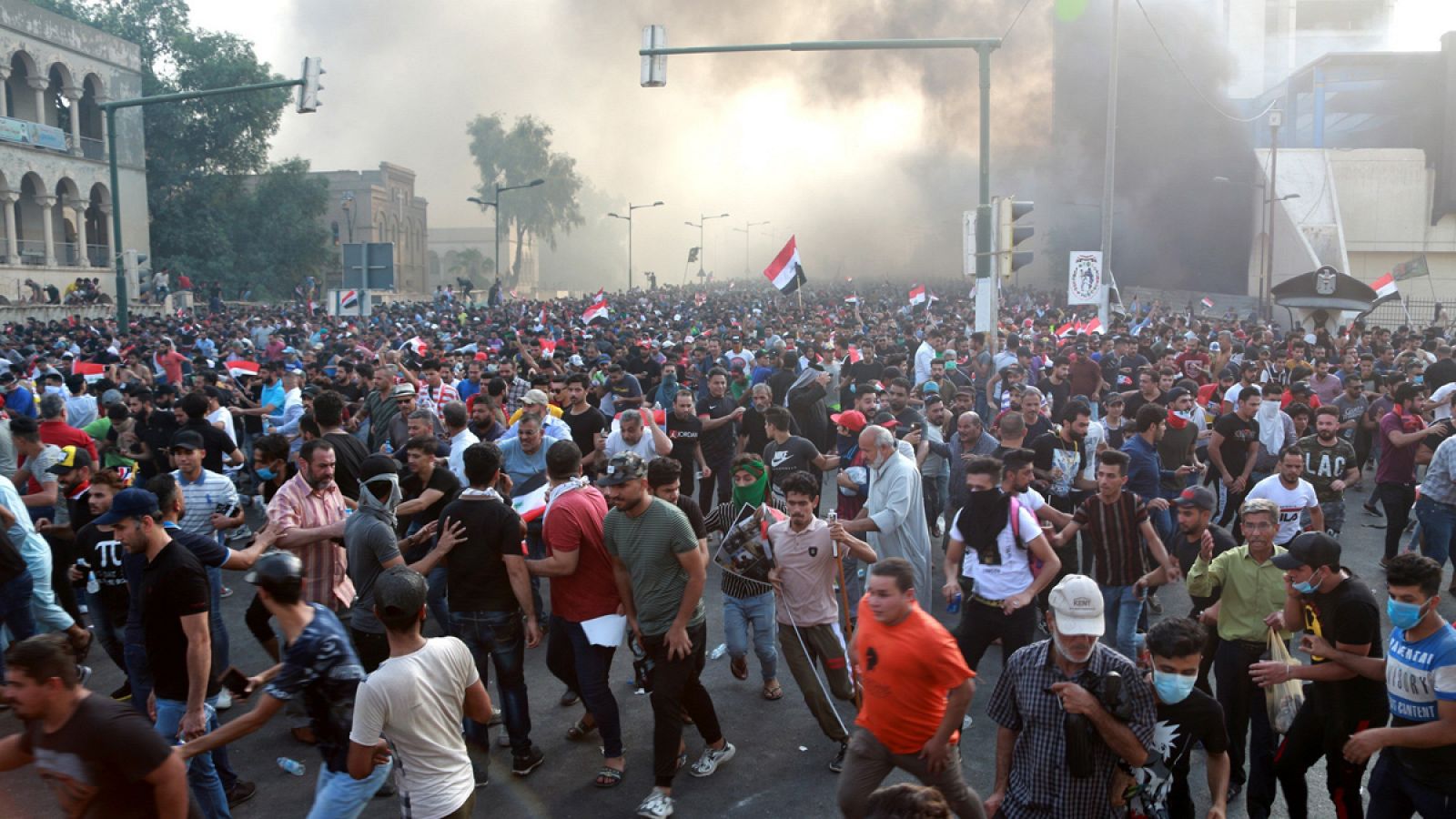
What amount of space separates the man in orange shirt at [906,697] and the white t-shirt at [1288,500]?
10.9 ft

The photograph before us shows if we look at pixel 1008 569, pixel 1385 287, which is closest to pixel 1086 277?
pixel 1385 287

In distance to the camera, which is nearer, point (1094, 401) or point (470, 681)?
point (470, 681)

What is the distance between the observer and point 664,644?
4809mm

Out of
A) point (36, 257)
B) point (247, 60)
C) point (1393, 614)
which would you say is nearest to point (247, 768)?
point (1393, 614)

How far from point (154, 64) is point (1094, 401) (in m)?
53.8

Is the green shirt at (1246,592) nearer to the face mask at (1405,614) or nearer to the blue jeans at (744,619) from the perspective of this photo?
the face mask at (1405,614)

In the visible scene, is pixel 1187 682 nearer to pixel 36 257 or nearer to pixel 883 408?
pixel 883 408

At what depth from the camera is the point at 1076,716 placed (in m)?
3.29

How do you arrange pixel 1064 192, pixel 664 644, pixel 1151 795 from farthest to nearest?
pixel 1064 192 < pixel 664 644 < pixel 1151 795

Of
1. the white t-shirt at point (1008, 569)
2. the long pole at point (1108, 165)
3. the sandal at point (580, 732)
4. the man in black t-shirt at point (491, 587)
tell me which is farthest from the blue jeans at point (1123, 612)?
the long pole at point (1108, 165)

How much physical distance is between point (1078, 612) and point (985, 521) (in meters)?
1.97

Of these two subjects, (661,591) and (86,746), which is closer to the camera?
(86,746)

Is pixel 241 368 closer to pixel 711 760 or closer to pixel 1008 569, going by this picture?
pixel 711 760

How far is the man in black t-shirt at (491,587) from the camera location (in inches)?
192
